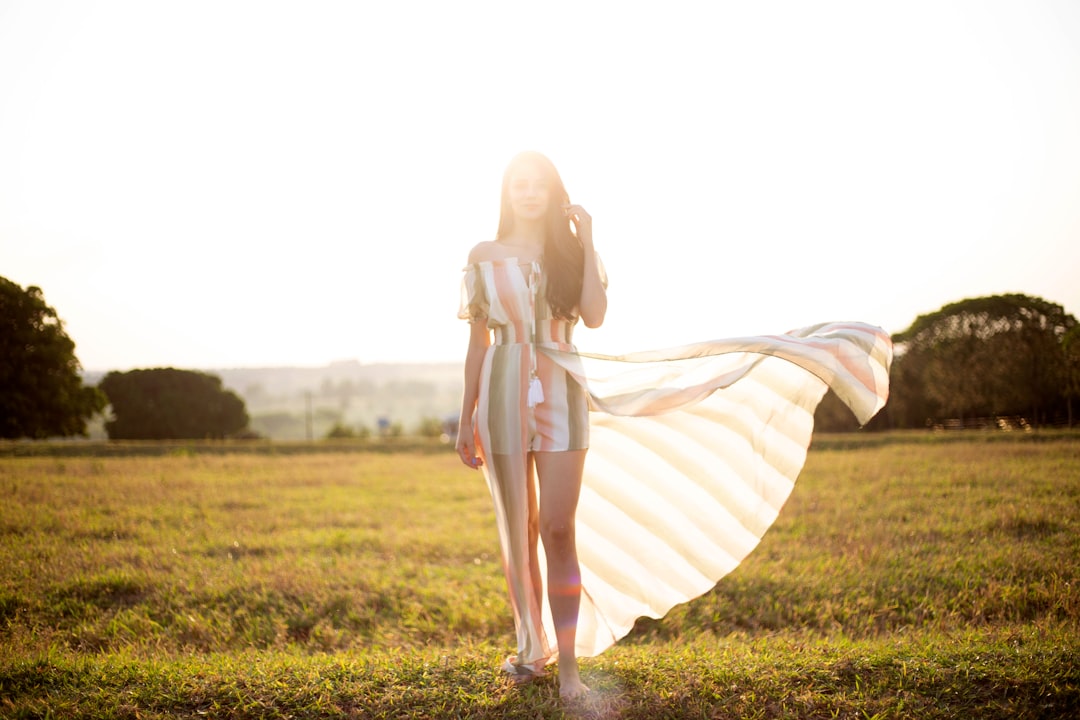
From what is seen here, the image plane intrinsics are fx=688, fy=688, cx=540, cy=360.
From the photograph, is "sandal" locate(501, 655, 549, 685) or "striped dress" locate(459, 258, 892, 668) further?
"sandal" locate(501, 655, 549, 685)

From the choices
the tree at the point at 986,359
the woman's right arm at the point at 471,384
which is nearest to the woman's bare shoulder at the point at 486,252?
the woman's right arm at the point at 471,384

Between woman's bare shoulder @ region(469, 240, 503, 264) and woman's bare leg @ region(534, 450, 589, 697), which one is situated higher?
woman's bare shoulder @ region(469, 240, 503, 264)

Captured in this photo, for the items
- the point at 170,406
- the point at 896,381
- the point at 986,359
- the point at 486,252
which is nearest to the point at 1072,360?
the point at 986,359

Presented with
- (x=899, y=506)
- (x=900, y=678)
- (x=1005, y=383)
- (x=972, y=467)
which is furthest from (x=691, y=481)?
(x=1005, y=383)

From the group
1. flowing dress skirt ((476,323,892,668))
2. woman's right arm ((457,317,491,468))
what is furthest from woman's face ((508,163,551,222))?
flowing dress skirt ((476,323,892,668))

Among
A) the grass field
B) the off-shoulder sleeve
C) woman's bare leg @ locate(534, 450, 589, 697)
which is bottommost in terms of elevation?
the grass field

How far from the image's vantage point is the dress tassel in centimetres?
342

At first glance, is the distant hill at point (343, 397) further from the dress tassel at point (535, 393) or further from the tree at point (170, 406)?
the dress tassel at point (535, 393)

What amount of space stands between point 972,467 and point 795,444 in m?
8.53

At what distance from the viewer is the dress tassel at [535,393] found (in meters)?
3.42

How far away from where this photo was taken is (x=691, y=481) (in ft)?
13.1

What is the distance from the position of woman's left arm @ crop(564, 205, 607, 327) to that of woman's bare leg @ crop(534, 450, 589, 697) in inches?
→ 27.0

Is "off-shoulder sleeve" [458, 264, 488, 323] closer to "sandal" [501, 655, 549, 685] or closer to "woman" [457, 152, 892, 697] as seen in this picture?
"woman" [457, 152, 892, 697]

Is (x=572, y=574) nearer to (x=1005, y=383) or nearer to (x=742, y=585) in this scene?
(x=742, y=585)
